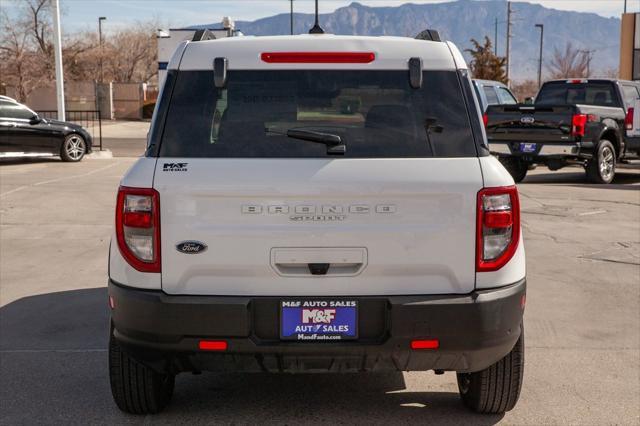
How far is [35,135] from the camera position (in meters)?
19.2

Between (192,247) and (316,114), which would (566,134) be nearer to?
(316,114)

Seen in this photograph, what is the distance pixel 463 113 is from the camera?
155 inches

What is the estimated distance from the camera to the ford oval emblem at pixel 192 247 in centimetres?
380

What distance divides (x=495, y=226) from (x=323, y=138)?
88 centimetres

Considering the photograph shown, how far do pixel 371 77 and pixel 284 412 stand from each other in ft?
6.07

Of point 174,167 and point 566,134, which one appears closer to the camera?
point 174,167

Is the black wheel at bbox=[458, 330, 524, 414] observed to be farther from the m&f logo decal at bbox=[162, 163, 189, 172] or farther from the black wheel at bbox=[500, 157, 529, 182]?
the black wheel at bbox=[500, 157, 529, 182]

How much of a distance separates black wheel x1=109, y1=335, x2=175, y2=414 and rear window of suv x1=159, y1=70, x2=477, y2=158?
3.68 feet

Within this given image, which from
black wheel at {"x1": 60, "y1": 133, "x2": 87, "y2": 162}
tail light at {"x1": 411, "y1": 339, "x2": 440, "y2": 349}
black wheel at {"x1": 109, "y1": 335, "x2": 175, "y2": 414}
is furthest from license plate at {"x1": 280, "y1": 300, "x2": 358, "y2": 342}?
black wheel at {"x1": 60, "y1": 133, "x2": 87, "y2": 162}

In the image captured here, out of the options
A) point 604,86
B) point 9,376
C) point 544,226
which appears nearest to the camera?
point 9,376

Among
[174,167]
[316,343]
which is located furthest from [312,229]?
[174,167]

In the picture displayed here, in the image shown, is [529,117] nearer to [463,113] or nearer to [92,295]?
[92,295]

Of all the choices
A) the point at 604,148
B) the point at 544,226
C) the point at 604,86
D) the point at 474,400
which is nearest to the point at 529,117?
the point at 604,148

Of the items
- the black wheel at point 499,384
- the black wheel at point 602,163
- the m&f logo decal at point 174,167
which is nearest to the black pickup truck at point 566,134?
the black wheel at point 602,163
